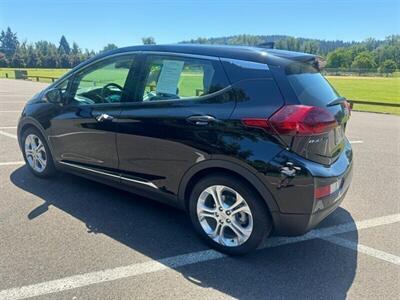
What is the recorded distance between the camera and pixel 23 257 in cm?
303

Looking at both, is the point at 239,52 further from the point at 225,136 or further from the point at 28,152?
the point at 28,152

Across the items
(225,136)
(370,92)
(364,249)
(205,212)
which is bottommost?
(364,249)

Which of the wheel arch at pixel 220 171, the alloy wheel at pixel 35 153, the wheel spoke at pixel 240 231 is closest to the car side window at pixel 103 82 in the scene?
the alloy wheel at pixel 35 153

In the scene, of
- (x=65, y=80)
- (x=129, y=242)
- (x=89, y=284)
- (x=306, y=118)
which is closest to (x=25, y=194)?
(x=65, y=80)

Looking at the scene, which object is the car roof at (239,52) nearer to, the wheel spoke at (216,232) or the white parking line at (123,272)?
the wheel spoke at (216,232)

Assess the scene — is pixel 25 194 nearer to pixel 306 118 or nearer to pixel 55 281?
pixel 55 281

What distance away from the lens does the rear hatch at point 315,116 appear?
2736 millimetres

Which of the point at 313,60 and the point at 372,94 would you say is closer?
the point at 313,60

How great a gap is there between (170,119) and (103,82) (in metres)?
1.33

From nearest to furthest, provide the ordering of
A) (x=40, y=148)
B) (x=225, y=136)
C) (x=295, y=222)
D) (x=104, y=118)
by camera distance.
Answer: (x=295, y=222) → (x=225, y=136) → (x=104, y=118) → (x=40, y=148)

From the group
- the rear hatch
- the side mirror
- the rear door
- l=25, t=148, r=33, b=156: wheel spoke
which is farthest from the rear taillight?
l=25, t=148, r=33, b=156: wheel spoke

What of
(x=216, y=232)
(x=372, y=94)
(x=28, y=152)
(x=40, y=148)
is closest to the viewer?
(x=216, y=232)

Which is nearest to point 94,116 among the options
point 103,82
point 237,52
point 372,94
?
point 103,82

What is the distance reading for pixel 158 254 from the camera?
3.13 m
